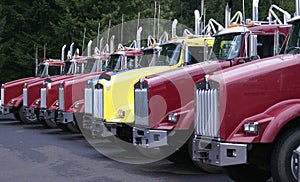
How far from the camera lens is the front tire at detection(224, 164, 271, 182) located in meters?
8.49

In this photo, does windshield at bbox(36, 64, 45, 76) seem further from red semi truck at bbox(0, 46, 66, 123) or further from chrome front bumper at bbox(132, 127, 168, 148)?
chrome front bumper at bbox(132, 127, 168, 148)

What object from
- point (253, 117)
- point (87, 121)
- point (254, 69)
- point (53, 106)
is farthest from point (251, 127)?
point (53, 106)

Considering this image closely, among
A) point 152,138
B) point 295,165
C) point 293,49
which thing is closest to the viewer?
point 295,165

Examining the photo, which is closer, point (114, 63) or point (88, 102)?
point (88, 102)

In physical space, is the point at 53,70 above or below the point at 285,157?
above

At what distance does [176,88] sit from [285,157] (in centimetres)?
339

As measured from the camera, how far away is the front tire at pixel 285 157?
720 cm

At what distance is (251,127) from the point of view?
7.43 m

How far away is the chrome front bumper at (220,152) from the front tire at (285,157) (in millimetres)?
410

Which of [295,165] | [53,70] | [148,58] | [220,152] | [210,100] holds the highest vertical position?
[148,58]

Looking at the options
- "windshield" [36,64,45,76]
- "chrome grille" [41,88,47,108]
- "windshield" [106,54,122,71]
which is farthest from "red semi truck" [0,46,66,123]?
"windshield" [106,54,122,71]

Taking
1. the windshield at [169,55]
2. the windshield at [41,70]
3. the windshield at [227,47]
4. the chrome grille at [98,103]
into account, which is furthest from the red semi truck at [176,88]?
the windshield at [41,70]

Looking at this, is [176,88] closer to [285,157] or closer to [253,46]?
A: [253,46]

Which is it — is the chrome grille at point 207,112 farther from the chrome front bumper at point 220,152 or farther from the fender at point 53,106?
the fender at point 53,106
